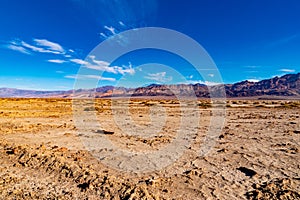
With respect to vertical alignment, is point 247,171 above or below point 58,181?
above

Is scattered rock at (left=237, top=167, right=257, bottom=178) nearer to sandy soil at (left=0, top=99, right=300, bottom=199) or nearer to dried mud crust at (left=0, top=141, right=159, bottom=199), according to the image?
sandy soil at (left=0, top=99, right=300, bottom=199)

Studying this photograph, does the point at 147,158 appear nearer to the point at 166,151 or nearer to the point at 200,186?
the point at 166,151

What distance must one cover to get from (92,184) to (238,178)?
150 inches

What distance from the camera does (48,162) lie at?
795 cm

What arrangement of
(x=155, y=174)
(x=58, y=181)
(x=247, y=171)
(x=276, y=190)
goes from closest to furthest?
(x=276, y=190), (x=58, y=181), (x=155, y=174), (x=247, y=171)

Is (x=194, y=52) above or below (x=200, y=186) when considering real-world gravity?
above

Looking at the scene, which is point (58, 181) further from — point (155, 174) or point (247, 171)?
point (247, 171)

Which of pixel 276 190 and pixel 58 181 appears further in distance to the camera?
pixel 58 181

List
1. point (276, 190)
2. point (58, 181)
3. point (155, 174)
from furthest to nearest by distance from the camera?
point (155, 174)
point (58, 181)
point (276, 190)

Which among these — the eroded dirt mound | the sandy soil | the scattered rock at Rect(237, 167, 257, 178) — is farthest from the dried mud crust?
the scattered rock at Rect(237, 167, 257, 178)

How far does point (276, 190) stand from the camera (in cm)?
604

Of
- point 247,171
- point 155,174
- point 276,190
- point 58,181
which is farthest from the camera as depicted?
point 247,171

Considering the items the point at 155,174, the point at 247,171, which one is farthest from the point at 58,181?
the point at 247,171

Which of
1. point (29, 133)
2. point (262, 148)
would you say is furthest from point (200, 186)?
point (29, 133)
